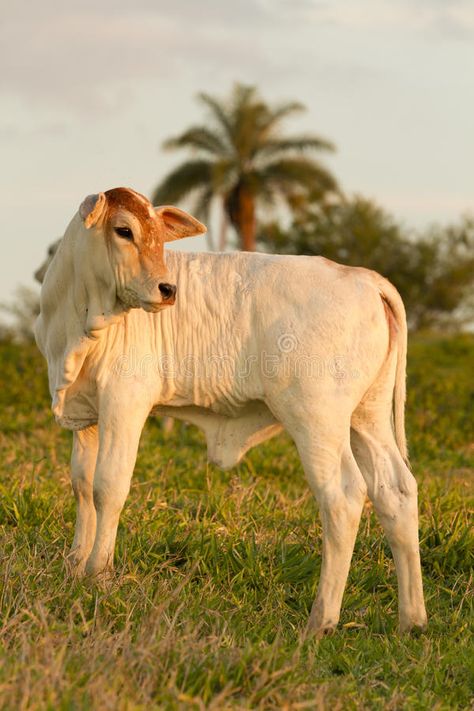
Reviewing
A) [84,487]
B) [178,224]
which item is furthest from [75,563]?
[178,224]

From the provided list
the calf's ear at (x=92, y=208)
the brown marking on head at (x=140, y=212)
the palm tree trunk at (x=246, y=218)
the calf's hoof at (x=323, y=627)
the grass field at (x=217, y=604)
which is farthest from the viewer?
the palm tree trunk at (x=246, y=218)

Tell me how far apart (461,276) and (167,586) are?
3853 cm

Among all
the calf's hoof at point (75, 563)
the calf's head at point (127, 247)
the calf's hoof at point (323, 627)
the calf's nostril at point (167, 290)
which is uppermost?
the calf's head at point (127, 247)

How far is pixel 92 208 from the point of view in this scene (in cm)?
505

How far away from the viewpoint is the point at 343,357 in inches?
211

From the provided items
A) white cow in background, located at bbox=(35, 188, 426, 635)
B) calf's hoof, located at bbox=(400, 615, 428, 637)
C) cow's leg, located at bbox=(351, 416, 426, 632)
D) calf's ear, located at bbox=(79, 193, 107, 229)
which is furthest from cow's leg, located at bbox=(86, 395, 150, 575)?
calf's hoof, located at bbox=(400, 615, 428, 637)

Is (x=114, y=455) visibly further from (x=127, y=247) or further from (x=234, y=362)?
(x=127, y=247)

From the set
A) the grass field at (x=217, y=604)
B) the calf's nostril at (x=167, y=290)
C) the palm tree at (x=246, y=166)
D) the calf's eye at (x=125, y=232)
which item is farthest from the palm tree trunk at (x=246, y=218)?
the calf's nostril at (x=167, y=290)

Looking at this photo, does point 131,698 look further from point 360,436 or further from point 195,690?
point 360,436

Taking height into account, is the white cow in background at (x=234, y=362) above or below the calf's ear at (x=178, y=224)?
below

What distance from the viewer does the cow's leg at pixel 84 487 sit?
579 centimetres

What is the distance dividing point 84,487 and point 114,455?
0.53m

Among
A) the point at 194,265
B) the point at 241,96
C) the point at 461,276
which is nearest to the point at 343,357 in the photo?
the point at 194,265

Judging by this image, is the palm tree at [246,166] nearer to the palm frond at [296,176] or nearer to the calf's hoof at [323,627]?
the palm frond at [296,176]
